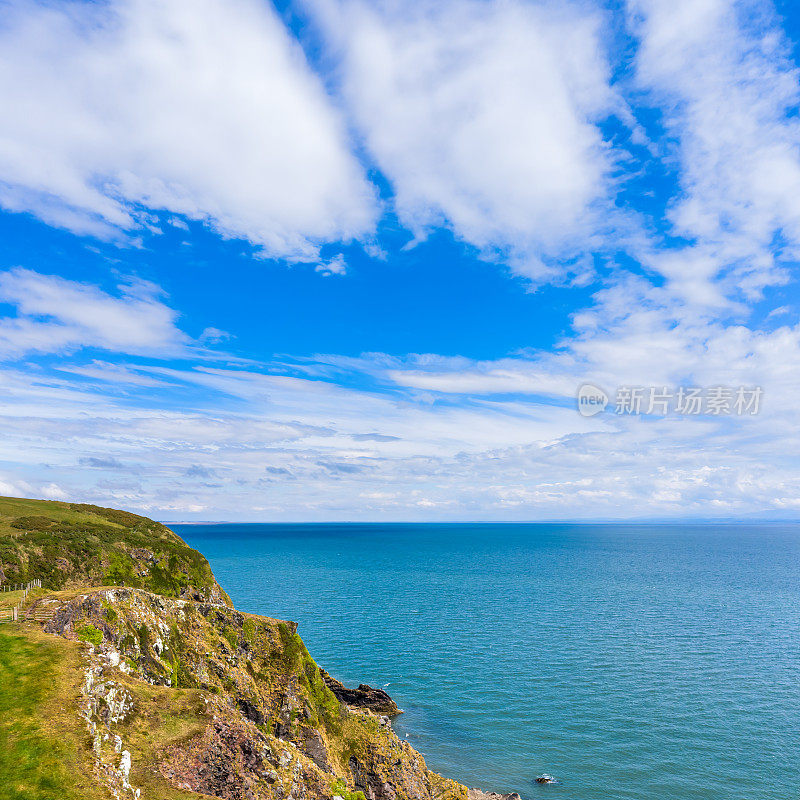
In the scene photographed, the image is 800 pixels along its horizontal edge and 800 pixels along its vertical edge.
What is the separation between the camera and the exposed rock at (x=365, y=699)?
71.0 meters

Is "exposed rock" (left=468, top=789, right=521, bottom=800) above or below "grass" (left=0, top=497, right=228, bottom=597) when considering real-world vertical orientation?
below

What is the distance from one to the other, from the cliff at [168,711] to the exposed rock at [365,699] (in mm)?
24384

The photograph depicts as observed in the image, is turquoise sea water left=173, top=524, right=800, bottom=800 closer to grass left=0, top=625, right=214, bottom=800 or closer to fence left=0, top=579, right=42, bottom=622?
grass left=0, top=625, right=214, bottom=800

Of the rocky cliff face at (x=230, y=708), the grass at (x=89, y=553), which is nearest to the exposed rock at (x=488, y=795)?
the rocky cliff face at (x=230, y=708)

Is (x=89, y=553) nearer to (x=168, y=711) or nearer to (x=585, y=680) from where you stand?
(x=168, y=711)

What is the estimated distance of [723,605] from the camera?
138500mm

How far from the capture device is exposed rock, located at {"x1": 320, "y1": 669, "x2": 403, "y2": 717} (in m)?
71.0

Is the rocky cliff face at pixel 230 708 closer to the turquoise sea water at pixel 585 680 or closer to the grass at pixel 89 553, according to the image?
the turquoise sea water at pixel 585 680

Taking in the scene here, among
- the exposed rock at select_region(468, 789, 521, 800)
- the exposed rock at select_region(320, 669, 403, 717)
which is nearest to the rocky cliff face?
the exposed rock at select_region(468, 789, 521, 800)

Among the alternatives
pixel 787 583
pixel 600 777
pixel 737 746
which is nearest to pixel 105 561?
pixel 600 777

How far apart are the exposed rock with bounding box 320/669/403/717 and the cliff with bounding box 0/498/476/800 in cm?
2438

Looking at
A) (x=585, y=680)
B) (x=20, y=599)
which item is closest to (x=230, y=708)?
(x=20, y=599)

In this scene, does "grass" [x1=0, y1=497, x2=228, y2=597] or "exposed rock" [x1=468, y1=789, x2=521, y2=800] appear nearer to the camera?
"exposed rock" [x1=468, y1=789, x2=521, y2=800]

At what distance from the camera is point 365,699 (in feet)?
237
